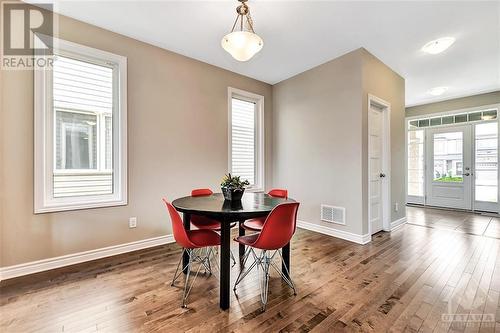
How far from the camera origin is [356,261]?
2.67m

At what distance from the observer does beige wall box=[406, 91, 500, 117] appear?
5160 mm

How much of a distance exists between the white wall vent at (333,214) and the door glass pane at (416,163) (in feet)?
14.1

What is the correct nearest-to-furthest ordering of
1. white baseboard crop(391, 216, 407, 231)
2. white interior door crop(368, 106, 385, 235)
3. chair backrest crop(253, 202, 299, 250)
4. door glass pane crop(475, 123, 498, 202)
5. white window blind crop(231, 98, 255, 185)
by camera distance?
1. chair backrest crop(253, 202, 299, 250)
2. white interior door crop(368, 106, 385, 235)
3. white baseboard crop(391, 216, 407, 231)
4. white window blind crop(231, 98, 255, 185)
5. door glass pane crop(475, 123, 498, 202)

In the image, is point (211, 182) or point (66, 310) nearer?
point (66, 310)

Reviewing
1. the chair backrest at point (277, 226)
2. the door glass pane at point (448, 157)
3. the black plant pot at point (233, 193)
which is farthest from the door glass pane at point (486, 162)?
the black plant pot at point (233, 193)

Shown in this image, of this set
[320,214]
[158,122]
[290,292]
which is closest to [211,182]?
[158,122]

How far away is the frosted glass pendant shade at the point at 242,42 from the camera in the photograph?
2076mm

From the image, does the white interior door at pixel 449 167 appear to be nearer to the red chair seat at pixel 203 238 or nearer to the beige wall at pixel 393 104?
the beige wall at pixel 393 104

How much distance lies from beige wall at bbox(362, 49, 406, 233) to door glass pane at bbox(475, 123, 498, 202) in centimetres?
264

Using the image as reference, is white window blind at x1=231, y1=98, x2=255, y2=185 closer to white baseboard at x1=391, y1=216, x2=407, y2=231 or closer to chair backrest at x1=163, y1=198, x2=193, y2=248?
chair backrest at x1=163, y1=198, x2=193, y2=248

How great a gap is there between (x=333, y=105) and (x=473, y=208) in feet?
15.8

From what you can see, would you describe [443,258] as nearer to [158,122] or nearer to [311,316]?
[311,316]

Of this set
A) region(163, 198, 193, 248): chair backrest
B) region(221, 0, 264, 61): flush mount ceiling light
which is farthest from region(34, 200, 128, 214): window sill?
region(221, 0, 264, 61): flush mount ceiling light
